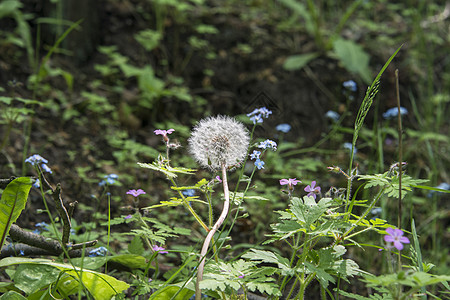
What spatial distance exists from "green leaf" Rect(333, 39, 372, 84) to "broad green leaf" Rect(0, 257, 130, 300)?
3.11m

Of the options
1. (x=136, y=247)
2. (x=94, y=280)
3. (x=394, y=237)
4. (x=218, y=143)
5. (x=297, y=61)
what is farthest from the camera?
(x=297, y=61)

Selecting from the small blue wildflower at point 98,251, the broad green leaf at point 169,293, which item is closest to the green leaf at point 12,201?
the small blue wildflower at point 98,251

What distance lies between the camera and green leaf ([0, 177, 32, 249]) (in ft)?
4.24

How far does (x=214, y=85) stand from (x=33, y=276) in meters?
2.90

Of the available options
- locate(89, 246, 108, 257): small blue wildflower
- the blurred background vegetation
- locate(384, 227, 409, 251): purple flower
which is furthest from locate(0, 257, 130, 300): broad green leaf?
the blurred background vegetation

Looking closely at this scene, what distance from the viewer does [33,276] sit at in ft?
4.33

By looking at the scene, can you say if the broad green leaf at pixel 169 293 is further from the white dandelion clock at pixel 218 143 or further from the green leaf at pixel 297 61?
the green leaf at pixel 297 61

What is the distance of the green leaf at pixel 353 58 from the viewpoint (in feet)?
12.5

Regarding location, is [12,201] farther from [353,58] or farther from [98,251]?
[353,58]

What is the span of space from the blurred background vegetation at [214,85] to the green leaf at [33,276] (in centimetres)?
107

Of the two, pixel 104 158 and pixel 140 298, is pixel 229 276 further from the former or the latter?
pixel 104 158

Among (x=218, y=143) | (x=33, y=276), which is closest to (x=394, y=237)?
(x=218, y=143)

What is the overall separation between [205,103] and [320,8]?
6.10 feet

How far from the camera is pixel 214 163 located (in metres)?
1.38
